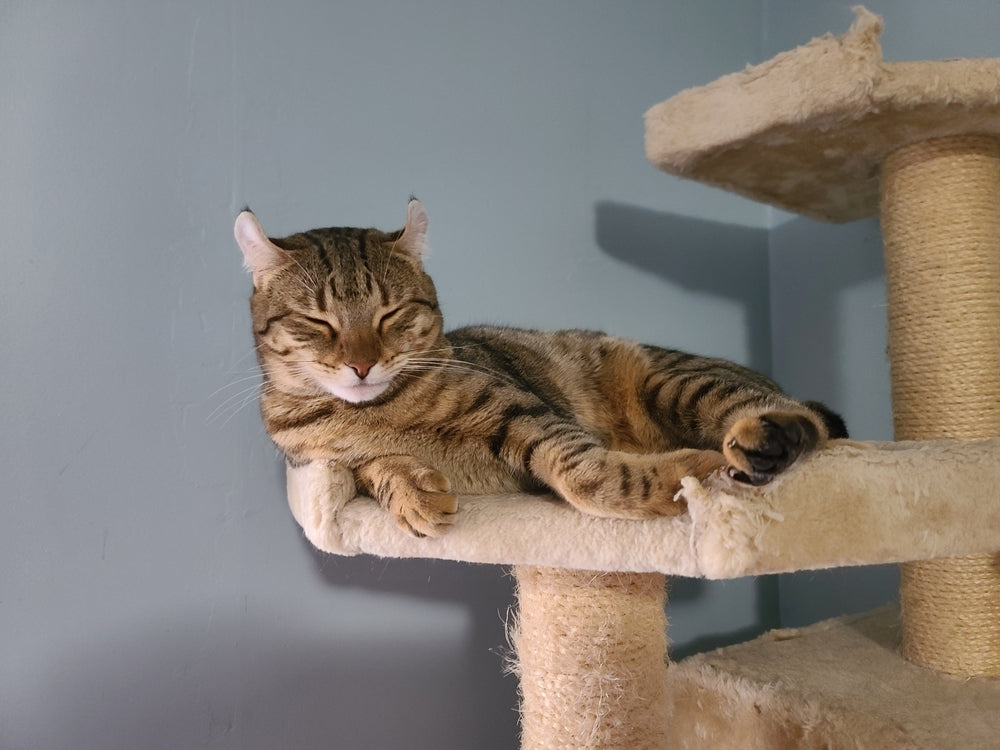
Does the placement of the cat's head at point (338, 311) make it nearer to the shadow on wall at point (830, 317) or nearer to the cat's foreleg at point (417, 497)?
the cat's foreleg at point (417, 497)

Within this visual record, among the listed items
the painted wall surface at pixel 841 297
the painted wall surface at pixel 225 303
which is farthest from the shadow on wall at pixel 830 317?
the painted wall surface at pixel 225 303

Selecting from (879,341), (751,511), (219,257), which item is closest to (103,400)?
(219,257)

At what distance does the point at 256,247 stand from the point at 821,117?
90 cm

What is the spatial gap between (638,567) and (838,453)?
0.25 meters

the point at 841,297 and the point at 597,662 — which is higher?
the point at 841,297

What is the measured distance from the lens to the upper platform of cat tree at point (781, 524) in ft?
2.10

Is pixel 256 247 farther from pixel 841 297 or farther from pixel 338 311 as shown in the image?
pixel 841 297

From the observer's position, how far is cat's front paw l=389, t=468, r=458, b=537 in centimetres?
78

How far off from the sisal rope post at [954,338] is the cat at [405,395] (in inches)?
12.6

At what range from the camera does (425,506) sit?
0.78 metres

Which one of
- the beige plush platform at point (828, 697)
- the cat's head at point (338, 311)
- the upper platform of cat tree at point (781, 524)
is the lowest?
the beige plush platform at point (828, 697)

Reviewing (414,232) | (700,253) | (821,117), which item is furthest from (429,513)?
(700,253)

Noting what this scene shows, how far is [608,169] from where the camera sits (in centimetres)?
166

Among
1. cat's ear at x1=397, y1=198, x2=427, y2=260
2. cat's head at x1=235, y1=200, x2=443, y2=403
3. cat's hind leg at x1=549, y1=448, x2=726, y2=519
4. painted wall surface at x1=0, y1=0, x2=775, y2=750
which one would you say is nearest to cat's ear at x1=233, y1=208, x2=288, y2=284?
cat's head at x1=235, y1=200, x2=443, y2=403
